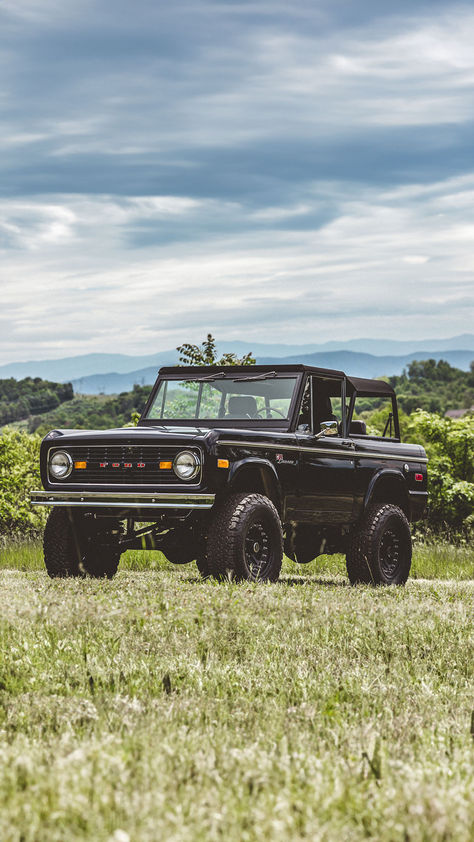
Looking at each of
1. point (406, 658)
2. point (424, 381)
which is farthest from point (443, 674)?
point (424, 381)

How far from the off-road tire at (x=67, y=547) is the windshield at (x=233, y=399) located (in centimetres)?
181

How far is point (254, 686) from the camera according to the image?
19.9ft

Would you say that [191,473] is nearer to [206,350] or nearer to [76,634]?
[76,634]

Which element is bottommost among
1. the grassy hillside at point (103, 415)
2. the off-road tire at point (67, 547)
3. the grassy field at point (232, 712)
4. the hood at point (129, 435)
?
the grassy field at point (232, 712)

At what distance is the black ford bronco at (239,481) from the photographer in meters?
8.94

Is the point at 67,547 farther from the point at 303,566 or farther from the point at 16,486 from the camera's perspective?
the point at 16,486

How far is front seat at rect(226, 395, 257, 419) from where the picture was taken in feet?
35.1

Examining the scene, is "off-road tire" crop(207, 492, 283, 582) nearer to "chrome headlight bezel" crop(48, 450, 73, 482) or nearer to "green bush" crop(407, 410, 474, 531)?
"chrome headlight bezel" crop(48, 450, 73, 482)

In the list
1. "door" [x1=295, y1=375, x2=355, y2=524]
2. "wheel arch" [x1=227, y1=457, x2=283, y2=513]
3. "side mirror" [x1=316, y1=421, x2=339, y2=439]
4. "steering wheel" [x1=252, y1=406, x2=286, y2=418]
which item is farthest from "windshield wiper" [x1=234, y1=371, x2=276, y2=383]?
"wheel arch" [x1=227, y1=457, x2=283, y2=513]

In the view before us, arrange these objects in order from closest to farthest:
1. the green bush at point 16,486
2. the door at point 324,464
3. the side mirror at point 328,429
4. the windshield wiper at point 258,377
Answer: the door at point 324,464 < the side mirror at point 328,429 < the windshield wiper at point 258,377 < the green bush at point 16,486

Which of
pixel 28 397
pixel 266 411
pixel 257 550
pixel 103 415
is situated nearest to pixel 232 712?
pixel 257 550

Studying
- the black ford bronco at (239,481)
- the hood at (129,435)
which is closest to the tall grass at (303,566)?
the black ford bronco at (239,481)

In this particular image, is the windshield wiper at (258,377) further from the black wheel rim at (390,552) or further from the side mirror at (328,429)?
the black wheel rim at (390,552)

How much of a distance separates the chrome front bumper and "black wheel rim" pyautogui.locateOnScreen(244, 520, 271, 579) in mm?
627
